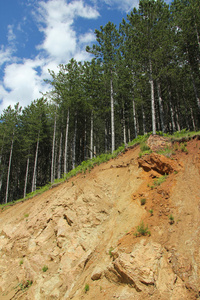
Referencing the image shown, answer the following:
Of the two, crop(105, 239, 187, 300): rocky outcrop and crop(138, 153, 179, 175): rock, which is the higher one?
crop(138, 153, 179, 175): rock

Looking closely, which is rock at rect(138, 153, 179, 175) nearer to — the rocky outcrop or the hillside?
the hillside

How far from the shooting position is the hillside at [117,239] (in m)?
4.83

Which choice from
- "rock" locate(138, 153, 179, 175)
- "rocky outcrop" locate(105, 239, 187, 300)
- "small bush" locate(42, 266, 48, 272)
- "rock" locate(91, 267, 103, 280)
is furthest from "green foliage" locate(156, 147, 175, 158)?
"small bush" locate(42, 266, 48, 272)

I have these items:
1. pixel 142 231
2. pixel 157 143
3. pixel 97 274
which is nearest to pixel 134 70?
pixel 157 143

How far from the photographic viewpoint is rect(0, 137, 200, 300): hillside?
15.9 feet

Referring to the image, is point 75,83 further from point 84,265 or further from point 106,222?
point 84,265

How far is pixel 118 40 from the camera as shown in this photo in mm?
17047

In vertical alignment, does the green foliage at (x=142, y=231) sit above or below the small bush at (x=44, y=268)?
above

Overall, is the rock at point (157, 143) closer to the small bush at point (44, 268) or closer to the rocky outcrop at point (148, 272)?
the rocky outcrop at point (148, 272)

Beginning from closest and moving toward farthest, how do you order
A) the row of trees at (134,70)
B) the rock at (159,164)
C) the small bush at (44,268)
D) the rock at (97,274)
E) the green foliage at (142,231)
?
the rock at (97,274) → the green foliage at (142,231) → the small bush at (44,268) → the rock at (159,164) → the row of trees at (134,70)

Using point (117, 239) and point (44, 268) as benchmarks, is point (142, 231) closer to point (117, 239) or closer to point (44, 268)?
point (117, 239)

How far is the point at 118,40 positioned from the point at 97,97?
6.03m

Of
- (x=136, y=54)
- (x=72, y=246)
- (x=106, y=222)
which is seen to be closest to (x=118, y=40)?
(x=136, y=54)

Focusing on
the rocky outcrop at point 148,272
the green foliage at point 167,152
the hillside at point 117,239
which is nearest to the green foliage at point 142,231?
the hillside at point 117,239
